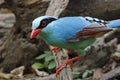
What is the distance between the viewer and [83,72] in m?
5.84

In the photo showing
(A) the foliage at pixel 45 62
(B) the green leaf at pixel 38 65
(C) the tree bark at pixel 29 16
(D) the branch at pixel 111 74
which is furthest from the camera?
(C) the tree bark at pixel 29 16

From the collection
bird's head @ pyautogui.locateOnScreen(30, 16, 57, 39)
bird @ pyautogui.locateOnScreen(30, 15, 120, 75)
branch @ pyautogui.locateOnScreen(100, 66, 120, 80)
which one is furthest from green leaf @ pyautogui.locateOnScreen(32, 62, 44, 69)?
bird's head @ pyautogui.locateOnScreen(30, 16, 57, 39)

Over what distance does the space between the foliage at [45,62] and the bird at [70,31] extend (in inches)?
63.0

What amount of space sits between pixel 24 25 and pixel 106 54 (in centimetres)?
134

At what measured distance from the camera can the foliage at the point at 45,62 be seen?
5784mm

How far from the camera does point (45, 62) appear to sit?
20.2ft

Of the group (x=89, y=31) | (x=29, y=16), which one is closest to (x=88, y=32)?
(x=89, y=31)

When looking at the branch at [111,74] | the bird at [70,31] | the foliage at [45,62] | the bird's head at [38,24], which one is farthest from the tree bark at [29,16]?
the bird's head at [38,24]

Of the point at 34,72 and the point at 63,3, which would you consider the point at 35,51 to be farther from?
the point at 63,3

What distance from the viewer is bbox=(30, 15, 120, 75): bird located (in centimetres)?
374

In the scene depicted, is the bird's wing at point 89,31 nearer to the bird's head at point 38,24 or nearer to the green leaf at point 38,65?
the bird's head at point 38,24

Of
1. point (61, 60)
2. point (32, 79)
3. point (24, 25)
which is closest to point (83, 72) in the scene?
point (32, 79)

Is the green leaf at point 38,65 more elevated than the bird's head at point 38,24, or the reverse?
the bird's head at point 38,24

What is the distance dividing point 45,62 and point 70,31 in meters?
2.29
